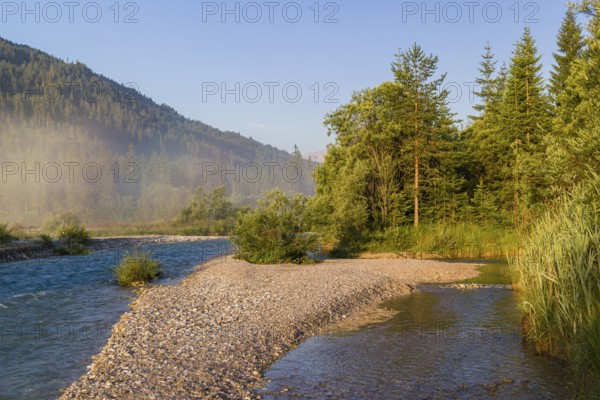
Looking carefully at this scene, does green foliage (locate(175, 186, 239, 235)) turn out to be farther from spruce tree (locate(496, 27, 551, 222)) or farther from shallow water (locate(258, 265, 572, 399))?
shallow water (locate(258, 265, 572, 399))

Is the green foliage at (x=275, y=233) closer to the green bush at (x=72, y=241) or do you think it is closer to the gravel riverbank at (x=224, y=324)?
the gravel riverbank at (x=224, y=324)

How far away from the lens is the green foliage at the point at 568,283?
9.11 metres

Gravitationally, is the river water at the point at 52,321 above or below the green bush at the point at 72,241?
below

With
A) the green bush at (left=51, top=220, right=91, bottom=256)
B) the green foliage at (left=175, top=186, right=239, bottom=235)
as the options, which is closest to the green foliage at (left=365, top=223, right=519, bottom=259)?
the green bush at (left=51, top=220, right=91, bottom=256)

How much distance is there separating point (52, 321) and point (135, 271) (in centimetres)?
875

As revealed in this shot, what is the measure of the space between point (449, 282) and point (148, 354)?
675 inches

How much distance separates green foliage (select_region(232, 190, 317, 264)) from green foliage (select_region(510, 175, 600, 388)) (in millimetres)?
19104

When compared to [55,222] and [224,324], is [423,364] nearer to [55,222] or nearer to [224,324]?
[224,324]

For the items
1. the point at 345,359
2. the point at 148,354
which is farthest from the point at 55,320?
the point at 345,359

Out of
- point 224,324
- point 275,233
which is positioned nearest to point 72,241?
point 275,233

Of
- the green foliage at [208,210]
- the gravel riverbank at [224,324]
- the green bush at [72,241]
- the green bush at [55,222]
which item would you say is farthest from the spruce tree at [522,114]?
the green foliage at [208,210]

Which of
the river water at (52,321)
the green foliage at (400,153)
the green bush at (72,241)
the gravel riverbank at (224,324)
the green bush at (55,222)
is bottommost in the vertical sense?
the river water at (52,321)

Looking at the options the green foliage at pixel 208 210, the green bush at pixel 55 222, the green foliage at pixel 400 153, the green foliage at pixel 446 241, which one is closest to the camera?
the green foliage at pixel 446 241

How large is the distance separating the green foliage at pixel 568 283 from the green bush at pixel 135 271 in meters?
19.3
